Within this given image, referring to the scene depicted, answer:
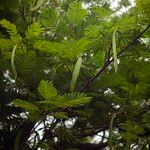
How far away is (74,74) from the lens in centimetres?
218

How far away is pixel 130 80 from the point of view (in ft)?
9.71

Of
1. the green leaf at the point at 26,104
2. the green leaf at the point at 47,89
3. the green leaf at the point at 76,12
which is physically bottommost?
the green leaf at the point at 26,104

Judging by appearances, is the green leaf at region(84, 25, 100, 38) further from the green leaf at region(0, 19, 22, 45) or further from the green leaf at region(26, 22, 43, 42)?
the green leaf at region(0, 19, 22, 45)

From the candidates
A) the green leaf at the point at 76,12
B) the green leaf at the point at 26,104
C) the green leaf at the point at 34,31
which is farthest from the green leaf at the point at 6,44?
the green leaf at the point at 76,12

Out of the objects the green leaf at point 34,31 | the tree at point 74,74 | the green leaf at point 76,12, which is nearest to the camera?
the green leaf at point 34,31

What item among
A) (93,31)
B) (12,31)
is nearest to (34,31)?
(12,31)

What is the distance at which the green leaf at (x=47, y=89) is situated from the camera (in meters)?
2.10

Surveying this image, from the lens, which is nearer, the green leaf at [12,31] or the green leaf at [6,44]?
the green leaf at [12,31]

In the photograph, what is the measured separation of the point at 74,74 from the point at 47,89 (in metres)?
0.19

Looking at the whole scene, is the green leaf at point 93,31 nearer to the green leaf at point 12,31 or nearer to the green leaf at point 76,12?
the green leaf at point 76,12

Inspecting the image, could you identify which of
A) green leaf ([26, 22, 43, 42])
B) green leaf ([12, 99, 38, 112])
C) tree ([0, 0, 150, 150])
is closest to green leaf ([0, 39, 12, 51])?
tree ([0, 0, 150, 150])

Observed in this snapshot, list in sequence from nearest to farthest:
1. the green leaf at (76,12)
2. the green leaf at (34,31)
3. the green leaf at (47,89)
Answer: the green leaf at (47,89) → the green leaf at (34,31) → the green leaf at (76,12)

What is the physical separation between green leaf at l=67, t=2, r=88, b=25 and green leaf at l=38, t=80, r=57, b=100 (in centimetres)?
67

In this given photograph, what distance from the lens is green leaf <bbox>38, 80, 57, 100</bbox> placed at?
6.89 feet
